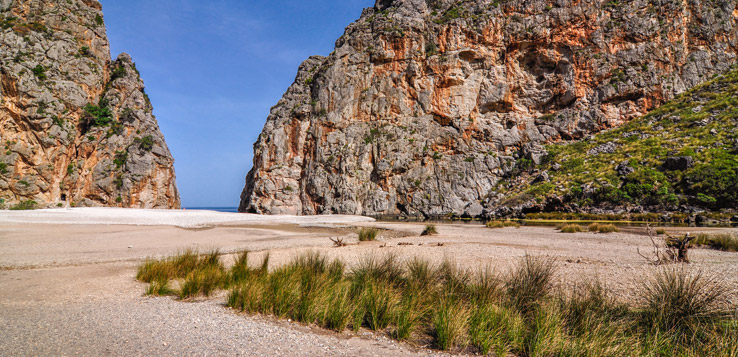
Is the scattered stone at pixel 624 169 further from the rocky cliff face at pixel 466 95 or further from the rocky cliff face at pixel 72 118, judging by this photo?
the rocky cliff face at pixel 72 118

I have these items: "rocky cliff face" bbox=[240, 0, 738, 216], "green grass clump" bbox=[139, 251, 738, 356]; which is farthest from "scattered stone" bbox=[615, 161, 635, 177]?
"green grass clump" bbox=[139, 251, 738, 356]

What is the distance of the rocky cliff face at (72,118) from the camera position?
119ft

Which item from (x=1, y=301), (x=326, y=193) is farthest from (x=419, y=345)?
(x=326, y=193)

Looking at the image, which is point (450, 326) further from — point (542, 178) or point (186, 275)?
point (542, 178)

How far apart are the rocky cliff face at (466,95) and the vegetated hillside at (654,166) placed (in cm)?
348

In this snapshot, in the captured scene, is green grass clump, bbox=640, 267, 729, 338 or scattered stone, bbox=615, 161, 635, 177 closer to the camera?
green grass clump, bbox=640, 267, 729, 338

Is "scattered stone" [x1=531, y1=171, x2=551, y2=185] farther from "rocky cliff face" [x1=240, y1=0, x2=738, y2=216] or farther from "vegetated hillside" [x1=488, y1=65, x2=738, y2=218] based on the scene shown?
"rocky cliff face" [x1=240, y1=0, x2=738, y2=216]

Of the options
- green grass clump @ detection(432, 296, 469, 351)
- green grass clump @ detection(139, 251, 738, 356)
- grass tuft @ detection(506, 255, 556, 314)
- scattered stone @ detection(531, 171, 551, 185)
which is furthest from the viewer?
scattered stone @ detection(531, 171, 551, 185)

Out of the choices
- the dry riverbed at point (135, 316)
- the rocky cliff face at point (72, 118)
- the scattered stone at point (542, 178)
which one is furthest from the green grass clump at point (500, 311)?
the rocky cliff face at point (72, 118)

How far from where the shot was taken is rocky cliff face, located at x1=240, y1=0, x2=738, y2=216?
1897 inches

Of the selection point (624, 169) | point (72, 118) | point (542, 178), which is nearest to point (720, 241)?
point (624, 169)

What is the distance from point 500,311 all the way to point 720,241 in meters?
13.2

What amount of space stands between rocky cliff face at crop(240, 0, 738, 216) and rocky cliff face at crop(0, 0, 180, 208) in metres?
15.7

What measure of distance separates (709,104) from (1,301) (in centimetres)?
5984
